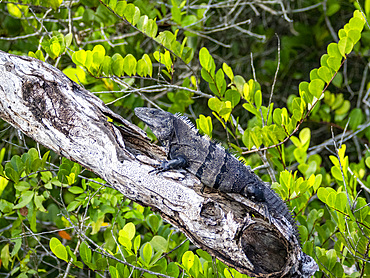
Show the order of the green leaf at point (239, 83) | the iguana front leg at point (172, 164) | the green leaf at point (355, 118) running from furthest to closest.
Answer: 1. the green leaf at point (355, 118)
2. the green leaf at point (239, 83)
3. the iguana front leg at point (172, 164)

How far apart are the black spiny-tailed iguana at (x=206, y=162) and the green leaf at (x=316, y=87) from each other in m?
0.83

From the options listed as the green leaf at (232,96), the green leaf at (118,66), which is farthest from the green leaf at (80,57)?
the green leaf at (232,96)

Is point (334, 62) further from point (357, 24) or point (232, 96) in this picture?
point (232, 96)

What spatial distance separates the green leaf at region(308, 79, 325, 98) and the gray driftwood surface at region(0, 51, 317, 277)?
1.12 meters

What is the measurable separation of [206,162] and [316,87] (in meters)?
1.09

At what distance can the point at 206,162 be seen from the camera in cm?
320

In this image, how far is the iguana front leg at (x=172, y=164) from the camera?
2.71 metres

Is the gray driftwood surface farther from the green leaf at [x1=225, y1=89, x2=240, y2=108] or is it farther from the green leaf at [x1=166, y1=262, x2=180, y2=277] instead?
the green leaf at [x1=225, y1=89, x2=240, y2=108]

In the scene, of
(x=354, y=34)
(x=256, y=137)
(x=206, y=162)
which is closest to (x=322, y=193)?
(x=256, y=137)

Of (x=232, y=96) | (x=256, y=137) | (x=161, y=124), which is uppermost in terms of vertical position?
(x=232, y=96)

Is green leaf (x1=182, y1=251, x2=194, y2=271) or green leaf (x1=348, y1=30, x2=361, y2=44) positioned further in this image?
green leaf (x1=348, y1=30, x2=361, y2=44)

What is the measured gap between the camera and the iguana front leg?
271cm

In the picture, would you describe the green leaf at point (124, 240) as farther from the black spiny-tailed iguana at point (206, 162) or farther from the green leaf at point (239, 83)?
the green leaf at point (239, 83)

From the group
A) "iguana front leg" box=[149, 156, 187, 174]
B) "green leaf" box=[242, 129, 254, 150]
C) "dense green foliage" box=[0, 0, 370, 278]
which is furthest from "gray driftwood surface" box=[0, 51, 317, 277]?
"green leaf" box=[242, 129, 254, 150]
